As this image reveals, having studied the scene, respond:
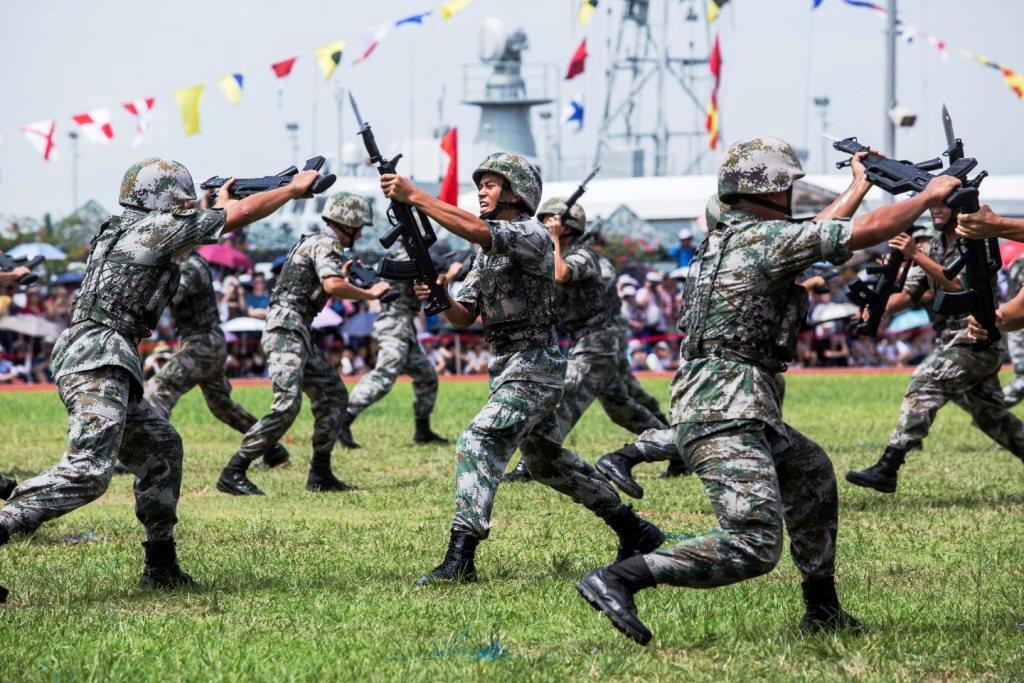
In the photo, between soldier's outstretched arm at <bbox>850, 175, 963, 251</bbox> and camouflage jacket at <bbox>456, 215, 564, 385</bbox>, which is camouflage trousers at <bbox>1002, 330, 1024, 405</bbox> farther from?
soldier's outstretched arm at <bbox>850, 175, 963, 251</bbox>

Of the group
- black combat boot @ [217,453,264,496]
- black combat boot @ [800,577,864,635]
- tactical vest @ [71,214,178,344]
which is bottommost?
black combat boot @ [217,453,264,496]

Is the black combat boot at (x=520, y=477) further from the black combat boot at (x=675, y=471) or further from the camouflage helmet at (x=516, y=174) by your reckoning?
the camouflage helmet at (x=516, y=174)

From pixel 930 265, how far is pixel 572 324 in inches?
119

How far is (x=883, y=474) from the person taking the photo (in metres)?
9.89

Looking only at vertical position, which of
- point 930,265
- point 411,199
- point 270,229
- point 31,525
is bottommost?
point 270,229

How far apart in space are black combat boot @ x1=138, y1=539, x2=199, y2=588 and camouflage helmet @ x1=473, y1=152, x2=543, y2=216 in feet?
7.79

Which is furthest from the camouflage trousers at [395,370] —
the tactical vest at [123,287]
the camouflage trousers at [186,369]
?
the tactical vest at [123,287]

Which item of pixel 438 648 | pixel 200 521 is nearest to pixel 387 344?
pixel 200 521

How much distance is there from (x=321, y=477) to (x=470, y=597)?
14.6 feet

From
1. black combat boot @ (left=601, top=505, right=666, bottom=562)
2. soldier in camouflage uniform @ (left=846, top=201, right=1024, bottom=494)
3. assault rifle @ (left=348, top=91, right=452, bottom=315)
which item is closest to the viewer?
assault rifle @ (left=348, top=91, right=452, bottom=315)

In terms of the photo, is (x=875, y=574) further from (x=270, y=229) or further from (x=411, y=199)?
(x=270, y=229)

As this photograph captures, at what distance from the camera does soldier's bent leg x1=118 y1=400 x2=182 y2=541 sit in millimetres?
6992

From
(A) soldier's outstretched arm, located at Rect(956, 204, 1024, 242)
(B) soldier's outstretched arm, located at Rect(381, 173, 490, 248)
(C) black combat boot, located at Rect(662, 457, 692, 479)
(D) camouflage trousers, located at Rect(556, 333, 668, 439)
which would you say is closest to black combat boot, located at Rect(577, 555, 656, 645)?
(B) soldier's outstretched arm, located at Rect(381, 173, 490, 248)

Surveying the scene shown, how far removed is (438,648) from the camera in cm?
572
